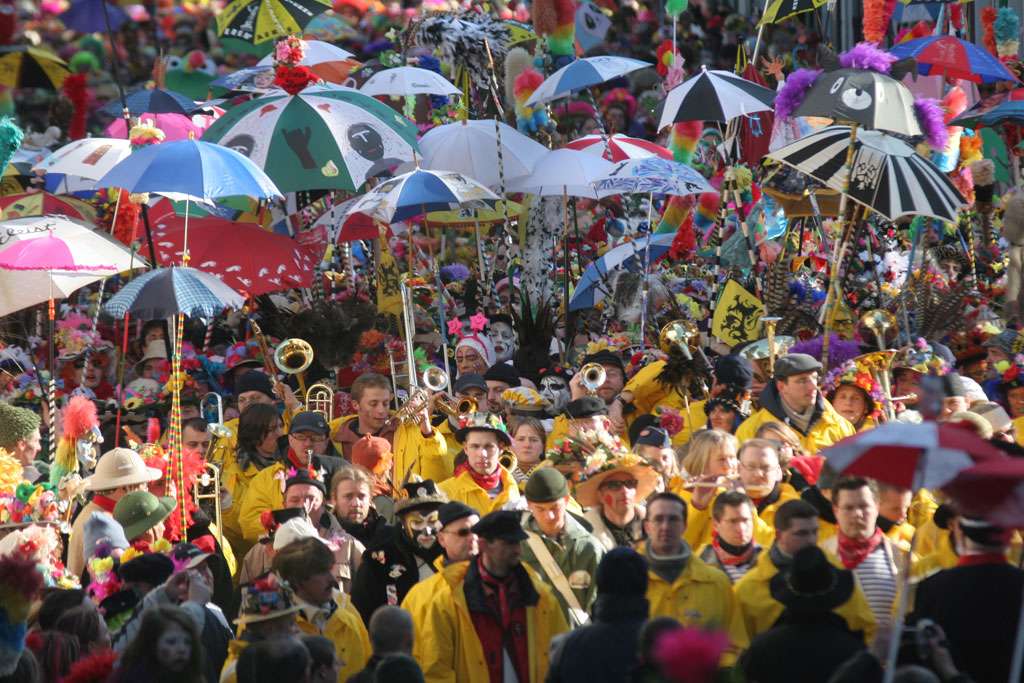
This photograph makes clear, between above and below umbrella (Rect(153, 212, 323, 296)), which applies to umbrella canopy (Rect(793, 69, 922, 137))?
above

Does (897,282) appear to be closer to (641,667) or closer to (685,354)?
(685,354)

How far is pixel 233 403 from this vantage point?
39.2 ft

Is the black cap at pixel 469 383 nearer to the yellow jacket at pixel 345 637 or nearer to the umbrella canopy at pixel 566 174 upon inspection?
the umbrella canopy at pixel 566 174

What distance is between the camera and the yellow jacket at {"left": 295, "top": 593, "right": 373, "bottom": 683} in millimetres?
6789

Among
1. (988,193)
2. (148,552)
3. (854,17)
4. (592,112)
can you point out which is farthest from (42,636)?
(854,17)

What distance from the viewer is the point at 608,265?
13000 mm

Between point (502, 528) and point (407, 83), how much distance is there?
8627 mm

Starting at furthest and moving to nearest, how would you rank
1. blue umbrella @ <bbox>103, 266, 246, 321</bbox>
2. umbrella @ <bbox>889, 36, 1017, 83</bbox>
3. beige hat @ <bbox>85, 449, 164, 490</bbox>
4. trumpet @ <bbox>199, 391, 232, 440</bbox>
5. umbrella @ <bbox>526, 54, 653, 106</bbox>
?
umbrella @ <bbox>889, 36, 1017, 83</bbox>
umbrella @ <bbox>526, 54, 653, 106</bbox>
trumpet @ <bbox>199, 391, 232, 440</bbox>
blue umbrella @ <bbox>103, 266, 246, 321</bbox>
beige hat @ <bbox>85, 449, 164, 490</bbox>

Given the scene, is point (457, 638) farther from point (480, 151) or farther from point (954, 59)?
point (954, 59)

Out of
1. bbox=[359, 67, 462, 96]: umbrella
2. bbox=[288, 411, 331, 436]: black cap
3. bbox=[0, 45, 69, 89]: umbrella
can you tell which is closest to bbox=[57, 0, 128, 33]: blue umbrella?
bbox=[0, 45, 69, 89]: umbrella

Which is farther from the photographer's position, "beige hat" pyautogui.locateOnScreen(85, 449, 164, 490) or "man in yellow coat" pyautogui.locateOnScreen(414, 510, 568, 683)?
"beige hat" pyautogui.locateOnScreen(85, 449, 164, 490)

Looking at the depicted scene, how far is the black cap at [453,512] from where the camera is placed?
728cm

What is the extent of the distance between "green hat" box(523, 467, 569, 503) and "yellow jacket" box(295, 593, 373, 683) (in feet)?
3.45

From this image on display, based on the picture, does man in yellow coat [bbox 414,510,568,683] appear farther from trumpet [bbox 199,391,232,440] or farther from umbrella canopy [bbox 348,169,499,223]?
umbrella canopy [bbox 348,169,499,223]
